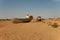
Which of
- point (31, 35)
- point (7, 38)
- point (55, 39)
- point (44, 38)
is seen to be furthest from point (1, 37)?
point (55, 39)

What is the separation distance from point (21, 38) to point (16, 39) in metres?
0.60

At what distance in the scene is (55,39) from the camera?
57.4ft

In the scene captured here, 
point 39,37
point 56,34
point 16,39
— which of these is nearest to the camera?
point 16,39

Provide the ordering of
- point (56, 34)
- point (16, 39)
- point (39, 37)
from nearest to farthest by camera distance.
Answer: point (16, 39), point (39, 37), point (56, 34)

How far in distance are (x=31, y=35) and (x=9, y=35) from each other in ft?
7.66

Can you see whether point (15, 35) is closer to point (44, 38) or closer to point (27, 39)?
point (27, 39)

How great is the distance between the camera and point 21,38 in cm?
1662

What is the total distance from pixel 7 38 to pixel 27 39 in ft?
6.45

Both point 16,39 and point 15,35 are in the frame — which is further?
point 15,35

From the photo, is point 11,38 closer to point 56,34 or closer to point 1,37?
point 1,37

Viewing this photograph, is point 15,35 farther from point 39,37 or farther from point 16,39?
point 39,37

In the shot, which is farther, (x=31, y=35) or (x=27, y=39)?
(x=31, y=35)

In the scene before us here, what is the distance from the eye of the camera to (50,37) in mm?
17875

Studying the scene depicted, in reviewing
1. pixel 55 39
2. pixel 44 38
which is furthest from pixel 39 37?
pixel 55 39
